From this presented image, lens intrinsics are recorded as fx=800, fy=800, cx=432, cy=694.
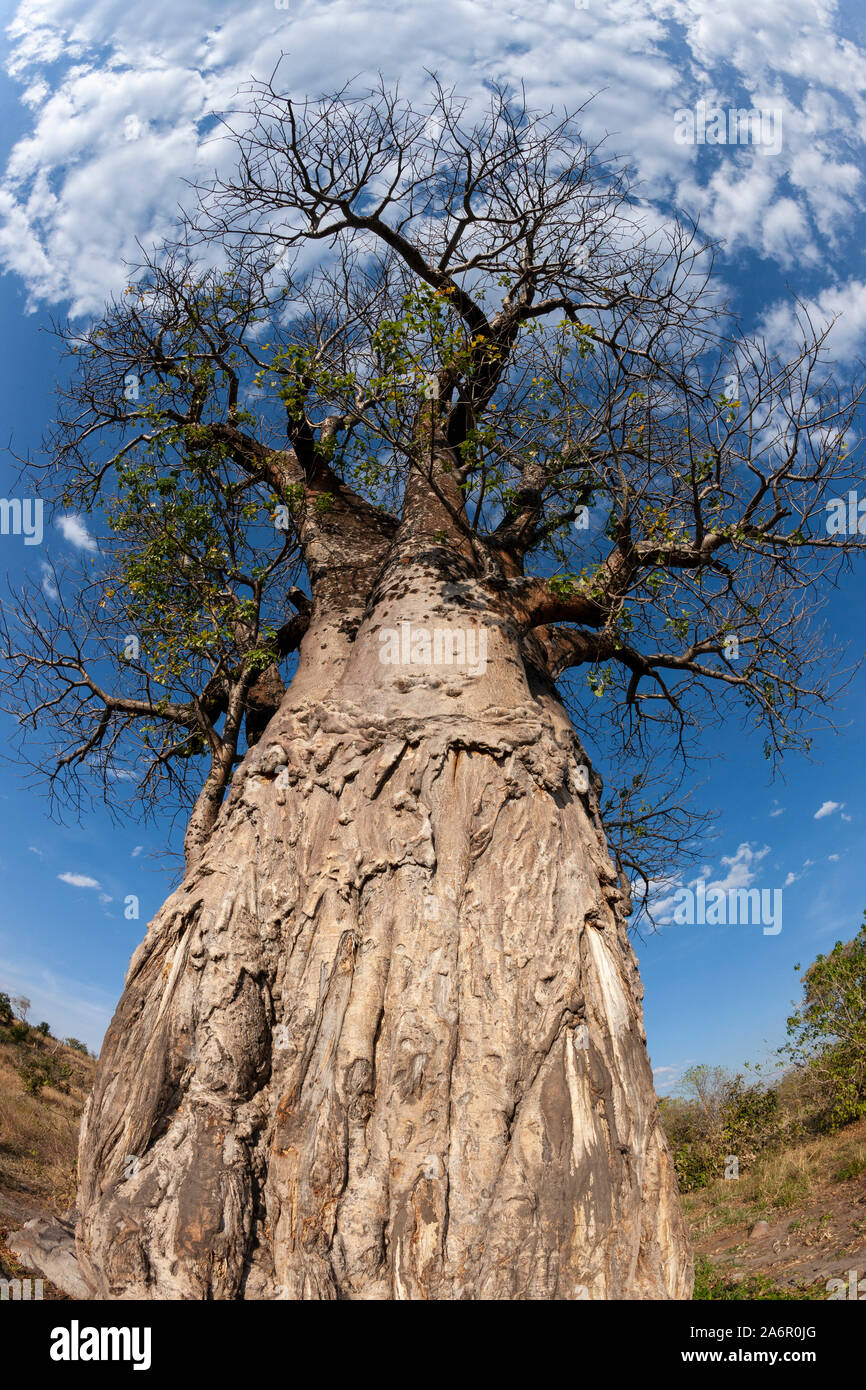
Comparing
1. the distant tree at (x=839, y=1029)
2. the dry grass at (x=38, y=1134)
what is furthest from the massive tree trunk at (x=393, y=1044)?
the distant tree at (x=839, y=1029)

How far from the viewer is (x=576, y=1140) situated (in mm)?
2801

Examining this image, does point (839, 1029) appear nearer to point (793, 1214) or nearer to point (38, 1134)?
point (793, 1214)

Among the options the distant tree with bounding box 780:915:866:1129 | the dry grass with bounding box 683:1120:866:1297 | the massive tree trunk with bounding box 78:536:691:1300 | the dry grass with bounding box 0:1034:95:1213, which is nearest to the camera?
the massive tree trunk with bounding box 78:536:691:1300

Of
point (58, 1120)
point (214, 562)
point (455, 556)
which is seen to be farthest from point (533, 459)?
point (58, 1120)

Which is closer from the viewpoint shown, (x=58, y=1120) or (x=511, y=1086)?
(x=511, y=1086)

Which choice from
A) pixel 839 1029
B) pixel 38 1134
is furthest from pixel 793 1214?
pixel 38 1134

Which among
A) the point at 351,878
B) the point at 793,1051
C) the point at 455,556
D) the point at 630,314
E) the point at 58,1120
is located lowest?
the point at 58,1120

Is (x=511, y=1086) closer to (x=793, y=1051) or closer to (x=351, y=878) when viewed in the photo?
(x=351, y=878)

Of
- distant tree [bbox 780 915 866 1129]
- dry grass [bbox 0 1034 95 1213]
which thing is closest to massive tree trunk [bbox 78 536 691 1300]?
dry grass [bbox 0 1034 95 1213]

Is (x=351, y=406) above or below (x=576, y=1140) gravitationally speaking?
above

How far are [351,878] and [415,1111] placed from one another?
93 cm

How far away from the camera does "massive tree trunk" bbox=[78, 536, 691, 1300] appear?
2.67 m

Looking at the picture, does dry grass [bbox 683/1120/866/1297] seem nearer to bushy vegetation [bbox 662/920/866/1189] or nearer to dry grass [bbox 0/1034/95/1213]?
bushy vegetation [bbox 662/920/866/1189]

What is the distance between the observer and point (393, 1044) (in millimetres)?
3014
